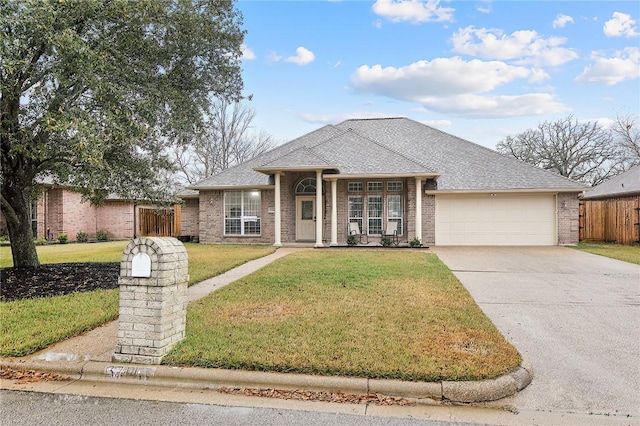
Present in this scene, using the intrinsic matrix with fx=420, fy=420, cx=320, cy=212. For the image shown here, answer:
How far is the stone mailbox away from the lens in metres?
4.38

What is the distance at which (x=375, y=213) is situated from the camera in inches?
725

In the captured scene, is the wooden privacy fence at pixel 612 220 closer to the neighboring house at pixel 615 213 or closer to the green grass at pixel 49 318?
the neighboring house at pixel 615 213

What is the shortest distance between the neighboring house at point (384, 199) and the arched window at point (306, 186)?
5 centimetres

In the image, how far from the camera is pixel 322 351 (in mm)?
4496

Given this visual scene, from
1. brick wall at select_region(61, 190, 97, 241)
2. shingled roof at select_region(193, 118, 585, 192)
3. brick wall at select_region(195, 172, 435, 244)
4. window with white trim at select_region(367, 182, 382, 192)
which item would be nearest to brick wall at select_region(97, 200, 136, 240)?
brick wall at select_region(61, 190, 97, 241)

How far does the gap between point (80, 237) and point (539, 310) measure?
2259cm

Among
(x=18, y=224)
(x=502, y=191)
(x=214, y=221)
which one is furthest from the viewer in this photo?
(x=214, y=221)

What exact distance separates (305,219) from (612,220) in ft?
47.3

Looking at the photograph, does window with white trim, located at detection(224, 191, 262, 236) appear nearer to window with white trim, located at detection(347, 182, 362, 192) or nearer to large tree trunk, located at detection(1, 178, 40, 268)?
window with white trim, located at detection(347, 182, 362, 192)

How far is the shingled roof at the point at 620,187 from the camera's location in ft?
64.9

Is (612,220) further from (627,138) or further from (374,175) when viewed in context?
(627,138)

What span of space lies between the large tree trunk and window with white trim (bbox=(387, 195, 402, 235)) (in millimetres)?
12876

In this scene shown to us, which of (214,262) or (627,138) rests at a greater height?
(627,138)

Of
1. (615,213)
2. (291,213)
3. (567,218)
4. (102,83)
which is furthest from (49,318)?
(615,213)
